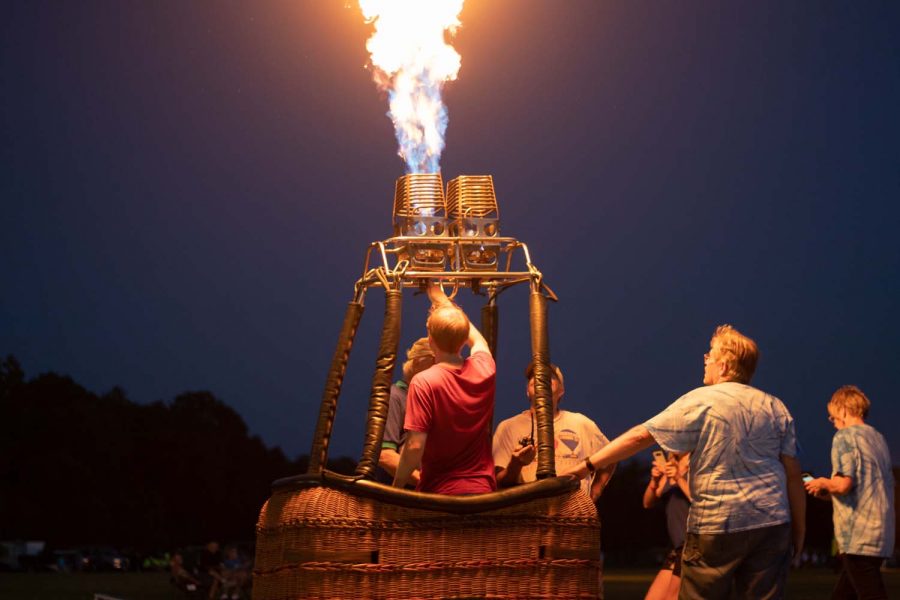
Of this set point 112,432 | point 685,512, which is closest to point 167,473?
point 112,432

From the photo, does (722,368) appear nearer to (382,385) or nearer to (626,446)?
(626,446)

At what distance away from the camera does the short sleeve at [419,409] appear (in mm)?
5387

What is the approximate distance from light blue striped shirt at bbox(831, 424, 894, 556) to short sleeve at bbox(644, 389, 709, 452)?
276 cm

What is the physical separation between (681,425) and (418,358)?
6.67 feet

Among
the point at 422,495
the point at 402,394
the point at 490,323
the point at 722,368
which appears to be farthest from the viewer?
the point at 490,323

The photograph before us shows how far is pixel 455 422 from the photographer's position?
546cm

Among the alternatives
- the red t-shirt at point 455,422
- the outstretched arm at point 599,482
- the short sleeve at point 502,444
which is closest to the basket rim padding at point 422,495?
the red t-shirt at point 455,422

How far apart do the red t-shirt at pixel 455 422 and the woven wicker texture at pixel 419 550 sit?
288 millimetres

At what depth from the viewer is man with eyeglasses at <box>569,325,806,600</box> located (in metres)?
5.05

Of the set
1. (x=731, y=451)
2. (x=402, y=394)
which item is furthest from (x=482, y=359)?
(x=402, y=394)

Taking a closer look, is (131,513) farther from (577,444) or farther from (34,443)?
(577,444)

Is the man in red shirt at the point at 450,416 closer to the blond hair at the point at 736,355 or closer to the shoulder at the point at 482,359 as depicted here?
the shoulder at the point at 482,359

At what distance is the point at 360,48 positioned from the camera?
7414 mm

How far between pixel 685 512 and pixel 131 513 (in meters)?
46.7
